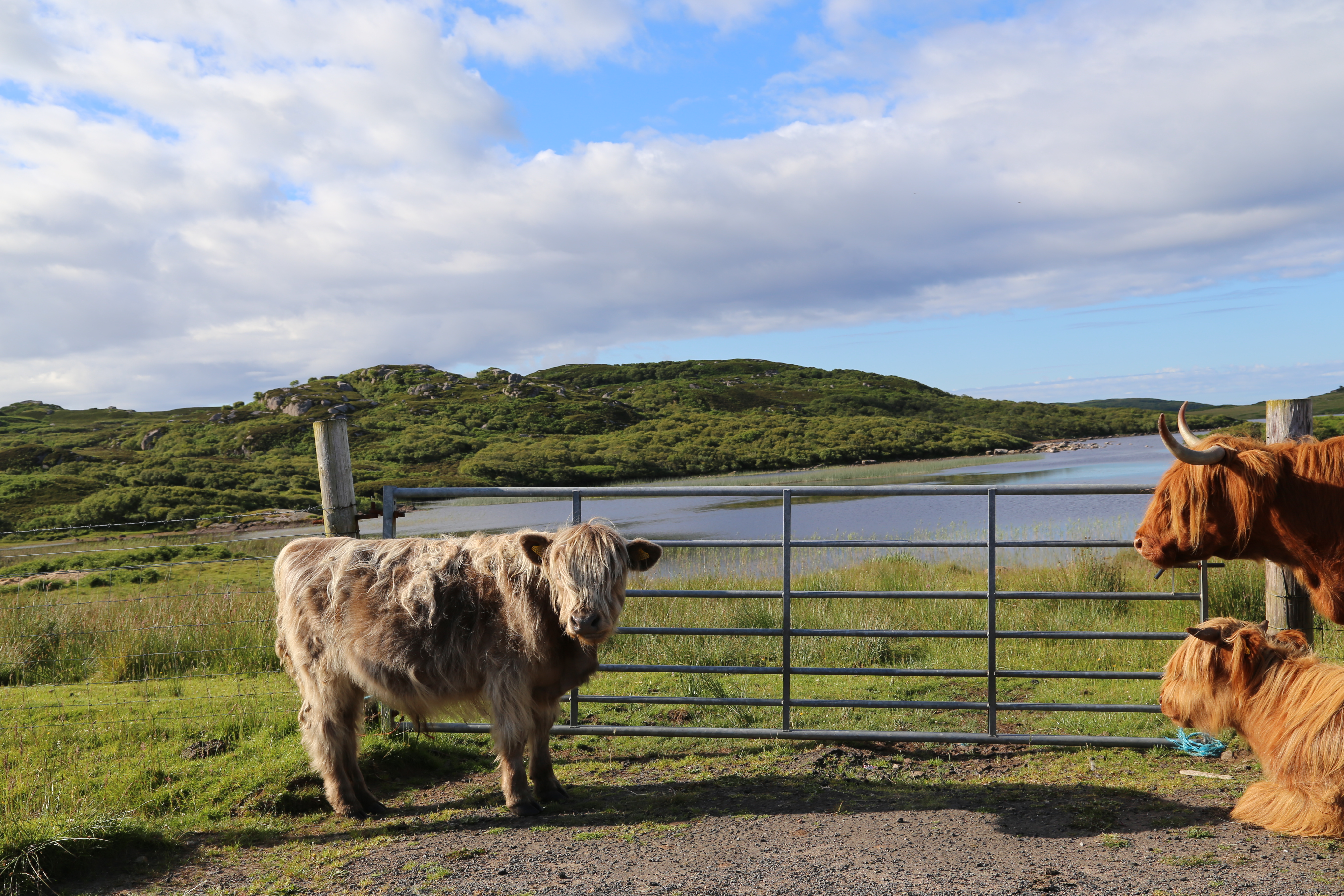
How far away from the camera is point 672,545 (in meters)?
5.26

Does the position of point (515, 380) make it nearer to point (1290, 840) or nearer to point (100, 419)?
point (100, 419)

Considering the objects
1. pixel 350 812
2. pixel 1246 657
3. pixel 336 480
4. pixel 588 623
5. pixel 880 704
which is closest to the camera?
pixel 588 623

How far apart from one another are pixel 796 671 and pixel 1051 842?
5.70 ft

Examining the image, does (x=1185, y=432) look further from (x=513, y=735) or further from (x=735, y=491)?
(x=513, y=735)

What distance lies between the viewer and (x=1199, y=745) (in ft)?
15.9

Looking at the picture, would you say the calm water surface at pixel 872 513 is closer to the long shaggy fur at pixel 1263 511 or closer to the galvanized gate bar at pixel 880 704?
the galvanized gate bar at pixel 880 704

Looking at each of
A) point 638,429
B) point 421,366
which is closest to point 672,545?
point 638,429

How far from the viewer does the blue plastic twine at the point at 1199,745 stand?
4805mm

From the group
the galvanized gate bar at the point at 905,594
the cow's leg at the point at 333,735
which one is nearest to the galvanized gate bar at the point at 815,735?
the cow's leg at the point at 333,735

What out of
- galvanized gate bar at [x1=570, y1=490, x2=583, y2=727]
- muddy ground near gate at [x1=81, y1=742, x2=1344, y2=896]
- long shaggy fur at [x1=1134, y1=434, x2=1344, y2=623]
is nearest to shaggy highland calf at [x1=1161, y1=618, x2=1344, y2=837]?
muddy ground near gate at [x1=81, y1=742, x2=1344, y2=896]

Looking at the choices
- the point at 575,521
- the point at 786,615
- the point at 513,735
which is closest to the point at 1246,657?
the point at 786,615

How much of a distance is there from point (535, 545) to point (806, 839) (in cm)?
191

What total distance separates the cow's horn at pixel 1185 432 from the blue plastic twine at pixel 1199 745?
2076mm

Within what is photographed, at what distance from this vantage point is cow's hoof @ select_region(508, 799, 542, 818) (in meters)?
4.12
